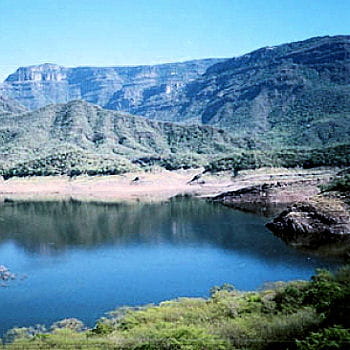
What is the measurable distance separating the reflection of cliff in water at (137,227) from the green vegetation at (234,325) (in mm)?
21247

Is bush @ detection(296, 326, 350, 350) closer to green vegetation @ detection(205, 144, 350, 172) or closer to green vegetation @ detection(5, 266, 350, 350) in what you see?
green vegetation @ detection(5, 266, 350, 350)

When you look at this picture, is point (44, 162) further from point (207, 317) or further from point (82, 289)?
point (207, 317)

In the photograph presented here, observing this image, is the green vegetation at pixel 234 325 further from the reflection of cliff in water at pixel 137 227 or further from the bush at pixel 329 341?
the reflection of cliff in water at pixel 137 227

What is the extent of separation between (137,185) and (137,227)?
2063 inches

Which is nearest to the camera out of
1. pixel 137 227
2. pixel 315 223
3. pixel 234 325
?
pixel 234 325

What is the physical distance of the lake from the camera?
3691 cm

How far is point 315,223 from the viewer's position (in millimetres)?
61625

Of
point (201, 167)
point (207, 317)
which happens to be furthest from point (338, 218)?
point (201, 167)

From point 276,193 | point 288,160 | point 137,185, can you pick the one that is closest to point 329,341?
point 276,193

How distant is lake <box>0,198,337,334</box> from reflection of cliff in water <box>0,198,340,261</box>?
133 mm

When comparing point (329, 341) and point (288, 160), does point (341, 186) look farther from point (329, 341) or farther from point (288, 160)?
point (329, 341)

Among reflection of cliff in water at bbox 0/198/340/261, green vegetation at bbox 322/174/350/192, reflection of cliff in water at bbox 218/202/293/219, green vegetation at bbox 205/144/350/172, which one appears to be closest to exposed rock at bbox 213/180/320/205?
reflection of cliff in water at bbox 218/202/293/219

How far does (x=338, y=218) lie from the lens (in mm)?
60438

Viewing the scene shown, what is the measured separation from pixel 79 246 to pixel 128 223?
17.3 metres
